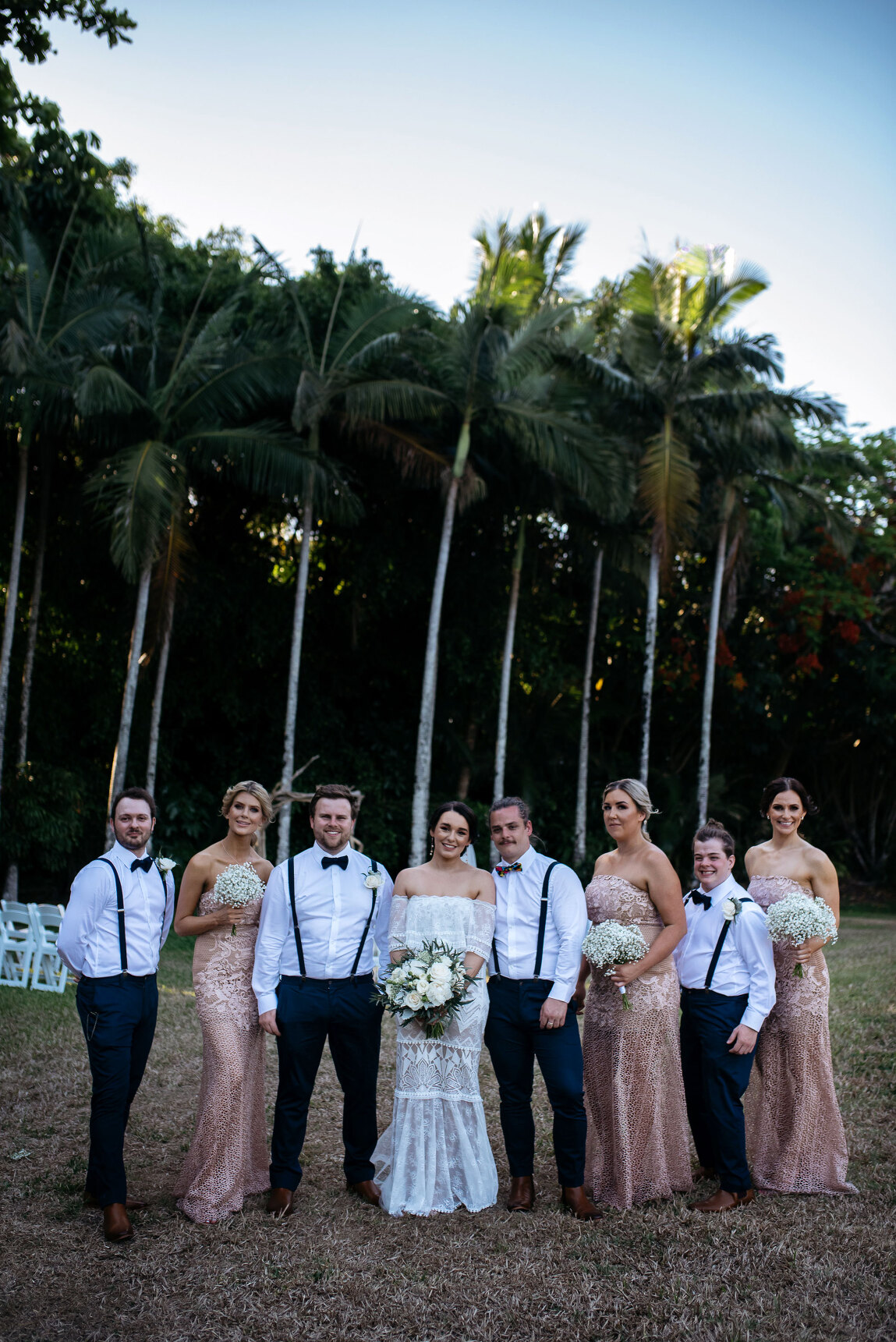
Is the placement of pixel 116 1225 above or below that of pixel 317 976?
below

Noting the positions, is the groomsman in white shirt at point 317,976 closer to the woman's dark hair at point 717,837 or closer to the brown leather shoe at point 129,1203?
the brown leather shoe at point 129,1203

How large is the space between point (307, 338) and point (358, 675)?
781 cm

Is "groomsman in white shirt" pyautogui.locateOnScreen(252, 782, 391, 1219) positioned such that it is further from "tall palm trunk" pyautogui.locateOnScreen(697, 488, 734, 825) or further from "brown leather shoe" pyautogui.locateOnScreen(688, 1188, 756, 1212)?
"tall palm trunk" pyautogui.locateOnScreen(697, 488, 734, 825)

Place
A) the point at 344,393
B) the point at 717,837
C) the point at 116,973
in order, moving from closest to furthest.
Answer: the point at 116,973
the point at 717,837
the point at 344,393

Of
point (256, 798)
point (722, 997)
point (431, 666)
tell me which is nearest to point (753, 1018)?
point (722, 997)

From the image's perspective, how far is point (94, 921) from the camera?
509 cm

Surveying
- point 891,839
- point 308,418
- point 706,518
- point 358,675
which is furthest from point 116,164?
point 891,839

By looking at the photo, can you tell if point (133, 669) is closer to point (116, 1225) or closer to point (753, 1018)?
point (116, 1225)

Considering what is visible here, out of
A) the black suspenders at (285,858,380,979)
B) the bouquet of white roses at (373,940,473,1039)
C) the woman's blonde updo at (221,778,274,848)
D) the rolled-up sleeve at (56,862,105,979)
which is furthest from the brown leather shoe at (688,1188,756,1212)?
the rolled-up sleeve at (56,862,105,979)

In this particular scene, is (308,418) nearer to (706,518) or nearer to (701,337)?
(701,337)

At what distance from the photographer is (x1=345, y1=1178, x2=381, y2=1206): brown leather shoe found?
17.4 feet

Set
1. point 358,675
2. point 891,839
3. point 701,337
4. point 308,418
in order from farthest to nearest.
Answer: point 891,839, point 358,675, point 701,337, point 308,418

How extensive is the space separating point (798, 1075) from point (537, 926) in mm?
1721

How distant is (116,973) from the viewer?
16.7 feet
